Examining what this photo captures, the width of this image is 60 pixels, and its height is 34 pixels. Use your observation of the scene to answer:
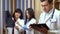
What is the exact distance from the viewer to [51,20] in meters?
Answer: 1.13

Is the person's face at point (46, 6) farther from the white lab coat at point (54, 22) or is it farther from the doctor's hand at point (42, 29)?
the doctor's hand at point (42, 29)

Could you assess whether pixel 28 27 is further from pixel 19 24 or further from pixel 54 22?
pixel 54 22

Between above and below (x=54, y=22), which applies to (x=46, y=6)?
above

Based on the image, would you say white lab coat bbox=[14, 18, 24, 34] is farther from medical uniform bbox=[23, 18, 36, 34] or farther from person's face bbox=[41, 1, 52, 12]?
person's face bbox=[41, 1, 52, 12]

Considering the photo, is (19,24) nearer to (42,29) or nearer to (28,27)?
(28,27)

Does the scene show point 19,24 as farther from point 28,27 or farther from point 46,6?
point 46,6

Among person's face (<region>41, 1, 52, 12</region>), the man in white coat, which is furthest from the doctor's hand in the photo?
person's face (<region>41, 1, 52, 12</region>)

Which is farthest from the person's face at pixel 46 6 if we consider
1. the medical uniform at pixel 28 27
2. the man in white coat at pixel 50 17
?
the medical uniform at pixel 28 27

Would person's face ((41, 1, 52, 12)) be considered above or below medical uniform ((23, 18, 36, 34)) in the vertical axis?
above

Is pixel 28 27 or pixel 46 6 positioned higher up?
pixel 46 6

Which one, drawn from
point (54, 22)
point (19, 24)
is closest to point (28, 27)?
point (19, 24)

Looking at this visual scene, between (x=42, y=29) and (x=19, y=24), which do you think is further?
(x=19, y=24)

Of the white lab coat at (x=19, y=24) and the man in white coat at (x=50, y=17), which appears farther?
the white lab coat at (x=19, y=24)

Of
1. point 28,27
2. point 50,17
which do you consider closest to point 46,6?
point 50,17
